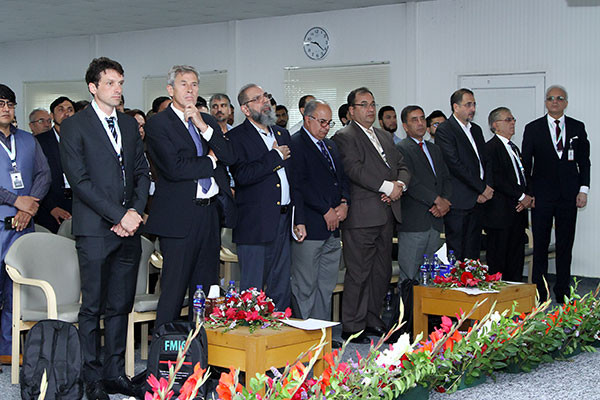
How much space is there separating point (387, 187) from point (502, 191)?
5.03 ft

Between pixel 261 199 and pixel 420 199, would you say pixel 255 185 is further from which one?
pixel 420 199

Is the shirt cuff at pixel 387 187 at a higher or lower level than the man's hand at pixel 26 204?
higher

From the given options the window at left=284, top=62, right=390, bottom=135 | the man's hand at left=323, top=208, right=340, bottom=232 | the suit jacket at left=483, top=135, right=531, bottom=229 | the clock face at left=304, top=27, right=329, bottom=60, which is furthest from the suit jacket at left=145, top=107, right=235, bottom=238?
the clock face at left=304, top=27, right=329, bottom=60

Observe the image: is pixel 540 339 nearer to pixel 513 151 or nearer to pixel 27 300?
pixel 27 300

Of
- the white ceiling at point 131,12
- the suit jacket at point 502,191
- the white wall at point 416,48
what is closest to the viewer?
the suit jacket at point 502,191

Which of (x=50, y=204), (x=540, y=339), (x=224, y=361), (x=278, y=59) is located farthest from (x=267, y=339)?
(x=278, y=59)

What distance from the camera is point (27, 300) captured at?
473 cm

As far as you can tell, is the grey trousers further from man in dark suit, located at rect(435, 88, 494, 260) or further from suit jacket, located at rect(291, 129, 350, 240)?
man in dark suit, located at rect(435, 88, 494, 260)

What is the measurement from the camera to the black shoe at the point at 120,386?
4.33m

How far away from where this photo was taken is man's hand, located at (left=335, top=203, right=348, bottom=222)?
5820mm

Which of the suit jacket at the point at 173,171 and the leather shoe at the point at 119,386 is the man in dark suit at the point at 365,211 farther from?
the leather shoe at the point at 119,386

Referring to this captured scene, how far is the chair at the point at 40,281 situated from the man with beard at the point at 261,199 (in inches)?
41.4

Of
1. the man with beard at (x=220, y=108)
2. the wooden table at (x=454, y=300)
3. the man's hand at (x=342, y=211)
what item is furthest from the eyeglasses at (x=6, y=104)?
the wooden table at (x=454, y=300)

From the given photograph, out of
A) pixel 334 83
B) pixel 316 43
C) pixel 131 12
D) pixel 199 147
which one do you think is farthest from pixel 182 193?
pixel 131 12
